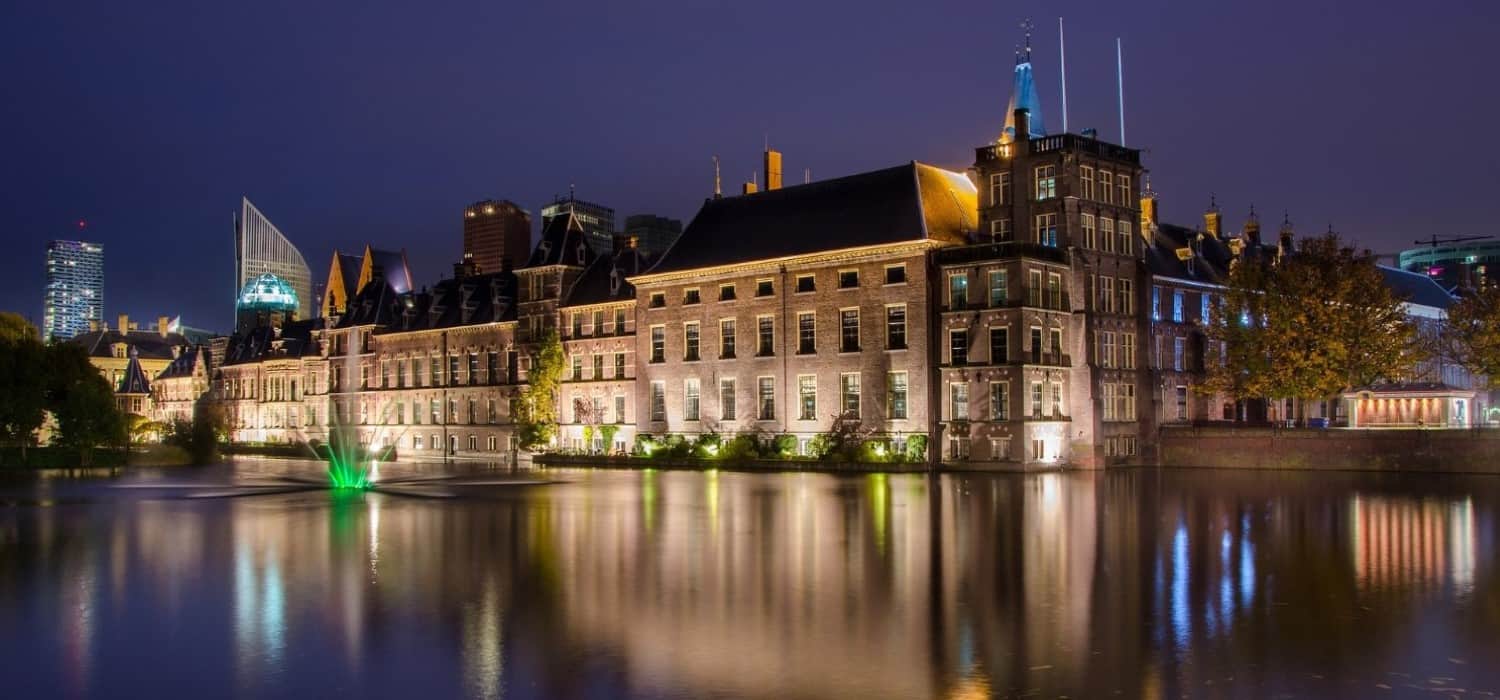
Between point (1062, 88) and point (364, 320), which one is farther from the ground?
point (1062, 88)

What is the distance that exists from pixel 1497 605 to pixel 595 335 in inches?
2820

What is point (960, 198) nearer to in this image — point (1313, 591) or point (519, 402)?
point (519, 402)

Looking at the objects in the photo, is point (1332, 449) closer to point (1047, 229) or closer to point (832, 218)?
Result: point (1047, 229)

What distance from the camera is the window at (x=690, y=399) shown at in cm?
7944

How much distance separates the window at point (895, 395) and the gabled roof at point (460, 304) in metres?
37.4

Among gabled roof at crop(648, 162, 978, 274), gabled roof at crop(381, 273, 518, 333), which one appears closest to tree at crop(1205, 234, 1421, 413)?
gabled roof at crop(648, 162, 978, 274)

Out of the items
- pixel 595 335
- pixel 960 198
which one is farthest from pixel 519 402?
pixel 960 198

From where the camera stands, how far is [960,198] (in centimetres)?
7362

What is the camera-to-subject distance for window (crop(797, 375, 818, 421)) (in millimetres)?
72688

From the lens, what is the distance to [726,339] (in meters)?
77.4

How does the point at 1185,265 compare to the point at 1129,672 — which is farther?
the point at 1185,265

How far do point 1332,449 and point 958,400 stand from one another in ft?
58.2

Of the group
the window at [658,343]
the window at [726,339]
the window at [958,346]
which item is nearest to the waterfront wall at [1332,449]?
the window at [958,346]

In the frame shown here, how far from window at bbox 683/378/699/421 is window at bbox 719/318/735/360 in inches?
122
